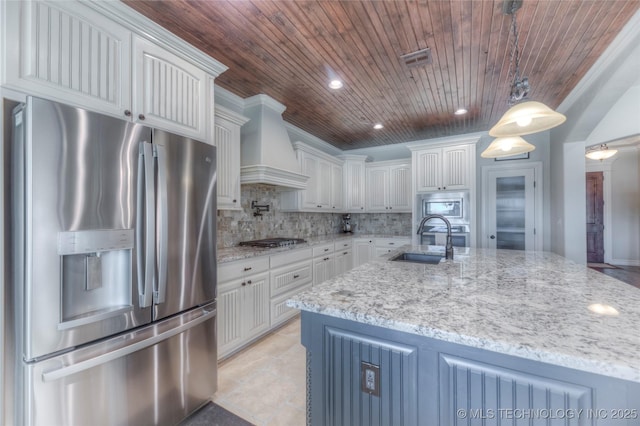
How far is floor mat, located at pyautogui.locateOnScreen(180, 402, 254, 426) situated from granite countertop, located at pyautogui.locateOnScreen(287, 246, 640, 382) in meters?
1.17

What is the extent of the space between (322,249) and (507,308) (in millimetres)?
2905

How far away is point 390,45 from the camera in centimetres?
210

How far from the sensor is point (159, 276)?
148 cm

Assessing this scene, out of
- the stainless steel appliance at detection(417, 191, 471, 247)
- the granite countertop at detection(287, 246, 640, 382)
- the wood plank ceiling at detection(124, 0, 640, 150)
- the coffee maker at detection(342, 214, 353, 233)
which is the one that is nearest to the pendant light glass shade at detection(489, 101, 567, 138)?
the wood plank ceiling at detection(124, 0, 640, 150)

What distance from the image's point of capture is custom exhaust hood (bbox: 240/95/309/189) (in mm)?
2947

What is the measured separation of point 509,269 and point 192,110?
2.39 metres

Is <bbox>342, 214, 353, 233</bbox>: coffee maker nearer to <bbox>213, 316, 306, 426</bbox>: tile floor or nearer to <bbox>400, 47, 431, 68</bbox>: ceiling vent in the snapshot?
<bbox>213, 316, 306, 426</bbox>: tile floor

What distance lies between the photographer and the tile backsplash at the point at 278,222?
308cm

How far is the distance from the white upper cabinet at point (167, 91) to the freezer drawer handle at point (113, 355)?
49.7 inches

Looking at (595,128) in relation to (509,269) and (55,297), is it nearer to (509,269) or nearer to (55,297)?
(509,269)

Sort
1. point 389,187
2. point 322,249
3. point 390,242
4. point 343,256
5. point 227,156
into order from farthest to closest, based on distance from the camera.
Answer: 1. point 389,187
2. point 390,242
3. point 343,256
4. point 322,249
5. point 227,156

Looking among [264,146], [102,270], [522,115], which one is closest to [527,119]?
[522,115]

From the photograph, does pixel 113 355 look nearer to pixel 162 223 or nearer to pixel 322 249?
pixel 162 223

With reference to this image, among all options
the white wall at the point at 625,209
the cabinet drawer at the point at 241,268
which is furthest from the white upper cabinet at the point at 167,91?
the white wall at the point at 625,209
